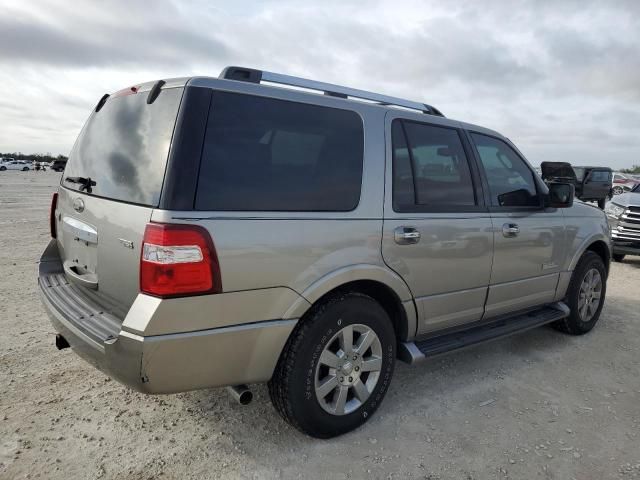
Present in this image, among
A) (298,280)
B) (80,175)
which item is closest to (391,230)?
(298,280)

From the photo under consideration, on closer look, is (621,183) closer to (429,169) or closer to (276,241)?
(429,169)

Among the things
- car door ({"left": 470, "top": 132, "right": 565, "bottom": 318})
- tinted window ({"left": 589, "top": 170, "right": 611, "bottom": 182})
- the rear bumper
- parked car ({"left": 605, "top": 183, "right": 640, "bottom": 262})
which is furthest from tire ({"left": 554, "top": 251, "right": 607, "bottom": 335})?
tinted window ({"left": 589, "top": 170, "right": 611, "bottom": 182})

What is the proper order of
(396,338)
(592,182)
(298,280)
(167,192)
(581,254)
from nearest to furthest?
(167,192) → (298,280) → (396,338) → (581,254) → (592,182)

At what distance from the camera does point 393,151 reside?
2959 millimetres

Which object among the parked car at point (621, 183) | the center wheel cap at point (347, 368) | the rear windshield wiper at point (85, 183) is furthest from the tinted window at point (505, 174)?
the parked car at point (621, 183)

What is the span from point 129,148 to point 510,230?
2.69 m

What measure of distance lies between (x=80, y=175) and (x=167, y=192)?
1.09 metres

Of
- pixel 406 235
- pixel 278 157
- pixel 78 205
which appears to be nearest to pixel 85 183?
pixel 78 205

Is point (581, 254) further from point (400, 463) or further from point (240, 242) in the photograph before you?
point (240, 242)

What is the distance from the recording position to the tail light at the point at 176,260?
2068 mm

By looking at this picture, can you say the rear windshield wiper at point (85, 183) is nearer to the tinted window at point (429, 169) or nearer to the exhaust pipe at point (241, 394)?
the exhaust pipe at point (241, 394)

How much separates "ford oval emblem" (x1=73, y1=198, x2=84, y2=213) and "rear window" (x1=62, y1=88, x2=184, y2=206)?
91mm

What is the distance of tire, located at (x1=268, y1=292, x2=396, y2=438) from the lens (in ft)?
8.25

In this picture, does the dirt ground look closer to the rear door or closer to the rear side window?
the rear door
